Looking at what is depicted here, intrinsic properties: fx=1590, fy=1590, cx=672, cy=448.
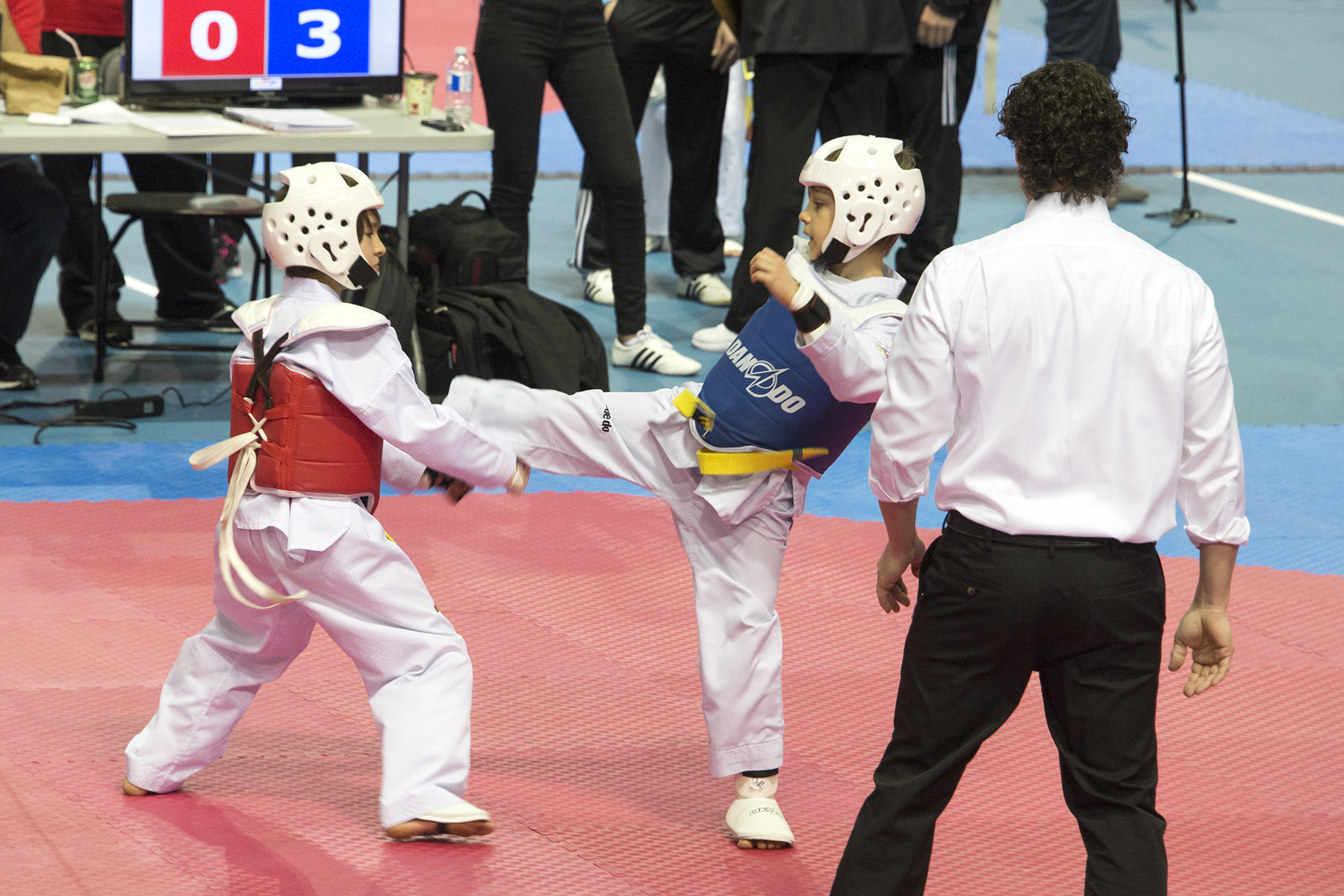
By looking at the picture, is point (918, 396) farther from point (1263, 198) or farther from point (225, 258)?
point (1263, 198)

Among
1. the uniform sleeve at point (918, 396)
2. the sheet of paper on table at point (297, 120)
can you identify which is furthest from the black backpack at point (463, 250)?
the uniform sleeve at point (918, 396)

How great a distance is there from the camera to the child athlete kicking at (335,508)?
9.66ft

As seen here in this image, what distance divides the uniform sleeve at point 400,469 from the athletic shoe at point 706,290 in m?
4.09

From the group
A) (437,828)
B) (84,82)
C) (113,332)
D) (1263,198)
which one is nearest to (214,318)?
(113,332)

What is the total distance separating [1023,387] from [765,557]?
3.03ft

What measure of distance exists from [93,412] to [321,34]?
62.0 inches

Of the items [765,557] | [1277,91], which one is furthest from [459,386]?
[1277,91]

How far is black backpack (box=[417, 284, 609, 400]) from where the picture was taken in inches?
210

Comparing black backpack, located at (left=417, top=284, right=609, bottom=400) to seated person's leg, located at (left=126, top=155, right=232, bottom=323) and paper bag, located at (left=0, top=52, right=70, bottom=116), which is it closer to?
paper bag, located at (left=0, top=52, right=70, bottom=116)

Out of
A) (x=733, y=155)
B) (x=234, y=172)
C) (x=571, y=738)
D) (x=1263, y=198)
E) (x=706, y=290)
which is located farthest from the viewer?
(x=1263, y=198)

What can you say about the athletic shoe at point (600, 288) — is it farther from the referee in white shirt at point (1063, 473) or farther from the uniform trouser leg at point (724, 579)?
the referee in white shirt at point (1063, 473)

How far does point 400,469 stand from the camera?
3223 millimetres

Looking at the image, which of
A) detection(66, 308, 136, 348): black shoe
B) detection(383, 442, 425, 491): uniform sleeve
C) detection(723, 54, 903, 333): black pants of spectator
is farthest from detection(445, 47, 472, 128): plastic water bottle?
detection(383, 442, 425, 491): uniform sleeve

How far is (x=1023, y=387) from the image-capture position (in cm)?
235
